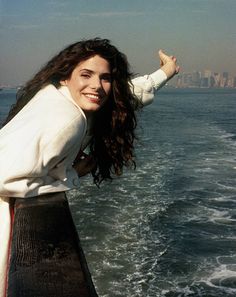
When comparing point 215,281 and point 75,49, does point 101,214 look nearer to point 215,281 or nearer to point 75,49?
point 215,281

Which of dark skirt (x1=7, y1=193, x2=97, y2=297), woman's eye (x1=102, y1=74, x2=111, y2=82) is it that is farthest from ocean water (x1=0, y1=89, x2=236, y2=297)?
dark skirt (x1=7, y1=193, x2=97, y2=297)

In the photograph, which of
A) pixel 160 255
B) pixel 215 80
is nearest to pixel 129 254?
pixel 160 255

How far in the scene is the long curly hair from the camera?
195 centimetres

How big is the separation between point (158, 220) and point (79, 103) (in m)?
8.55

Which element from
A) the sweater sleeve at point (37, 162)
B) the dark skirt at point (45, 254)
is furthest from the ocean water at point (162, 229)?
the dark skirt at point (45, 254)

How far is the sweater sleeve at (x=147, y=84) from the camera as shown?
2.37 m

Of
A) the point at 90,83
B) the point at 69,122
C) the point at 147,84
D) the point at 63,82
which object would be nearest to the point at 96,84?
the point at 90,83

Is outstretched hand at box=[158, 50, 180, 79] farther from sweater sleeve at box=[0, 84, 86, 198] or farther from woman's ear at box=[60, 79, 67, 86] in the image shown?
sweater sleeve at box=[0, 84, 86, 198]

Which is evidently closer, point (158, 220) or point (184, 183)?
point (158, 220)

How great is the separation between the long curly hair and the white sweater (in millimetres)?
280

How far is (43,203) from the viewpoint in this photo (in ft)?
5.24

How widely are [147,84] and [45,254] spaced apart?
1.37 metres

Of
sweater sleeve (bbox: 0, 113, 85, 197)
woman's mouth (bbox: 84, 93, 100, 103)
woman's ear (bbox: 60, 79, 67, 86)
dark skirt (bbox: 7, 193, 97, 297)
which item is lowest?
dark skirt (bbox: 7, 193, 97, 297)

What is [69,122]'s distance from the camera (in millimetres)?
1560
